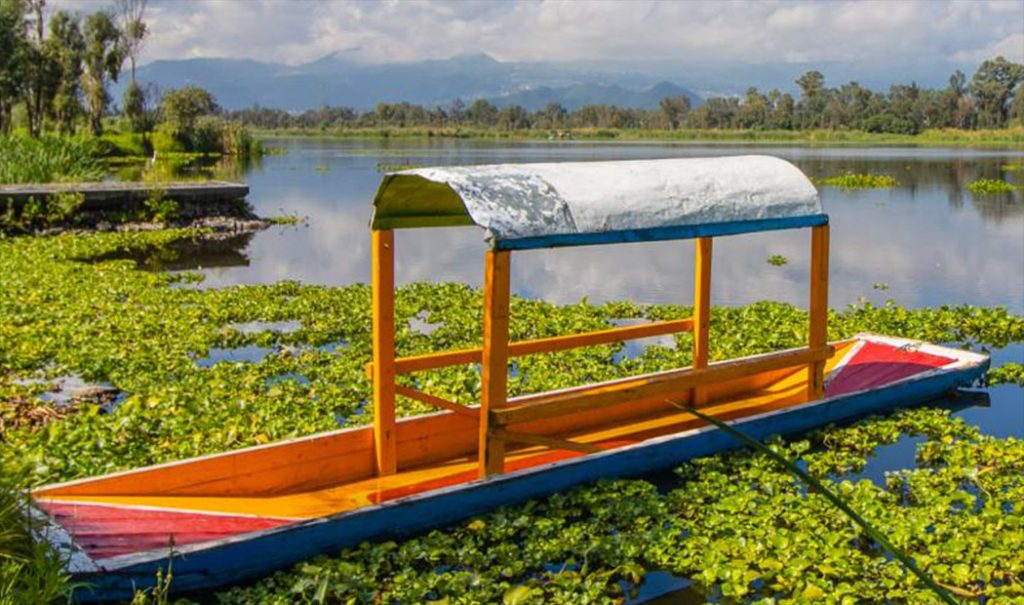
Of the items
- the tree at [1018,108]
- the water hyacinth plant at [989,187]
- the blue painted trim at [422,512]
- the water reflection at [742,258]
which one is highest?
the tree at [1018,108]

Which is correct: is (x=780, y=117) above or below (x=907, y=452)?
above

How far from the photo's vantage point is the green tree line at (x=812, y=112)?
96.8 m

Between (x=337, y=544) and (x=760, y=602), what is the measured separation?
2.21m

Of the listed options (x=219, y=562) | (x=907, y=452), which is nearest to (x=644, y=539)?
(x=219, y=562)

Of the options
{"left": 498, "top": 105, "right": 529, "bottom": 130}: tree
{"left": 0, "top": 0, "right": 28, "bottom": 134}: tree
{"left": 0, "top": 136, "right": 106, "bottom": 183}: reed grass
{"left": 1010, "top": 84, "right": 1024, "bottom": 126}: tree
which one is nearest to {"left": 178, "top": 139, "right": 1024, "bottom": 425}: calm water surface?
{"left": 0, "top": 136, "right": 106, "bottom": 183}: reed grass

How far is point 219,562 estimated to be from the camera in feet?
15.8

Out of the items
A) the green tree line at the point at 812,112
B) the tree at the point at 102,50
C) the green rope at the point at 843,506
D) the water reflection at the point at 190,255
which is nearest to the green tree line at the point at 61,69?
the tree at the point at 102,50

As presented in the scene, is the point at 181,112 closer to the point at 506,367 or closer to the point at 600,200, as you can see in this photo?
the point at 600,200

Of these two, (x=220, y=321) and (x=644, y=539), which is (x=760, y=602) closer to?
(x=644, y=539)

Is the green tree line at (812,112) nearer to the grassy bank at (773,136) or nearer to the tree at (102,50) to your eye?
the grassy bank at (773,136)

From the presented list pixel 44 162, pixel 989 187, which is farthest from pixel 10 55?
pixel 989 187

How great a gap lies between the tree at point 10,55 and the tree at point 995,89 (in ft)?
286

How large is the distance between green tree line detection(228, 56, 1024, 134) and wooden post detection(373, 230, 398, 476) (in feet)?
308

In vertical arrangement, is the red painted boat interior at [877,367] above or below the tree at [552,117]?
below
